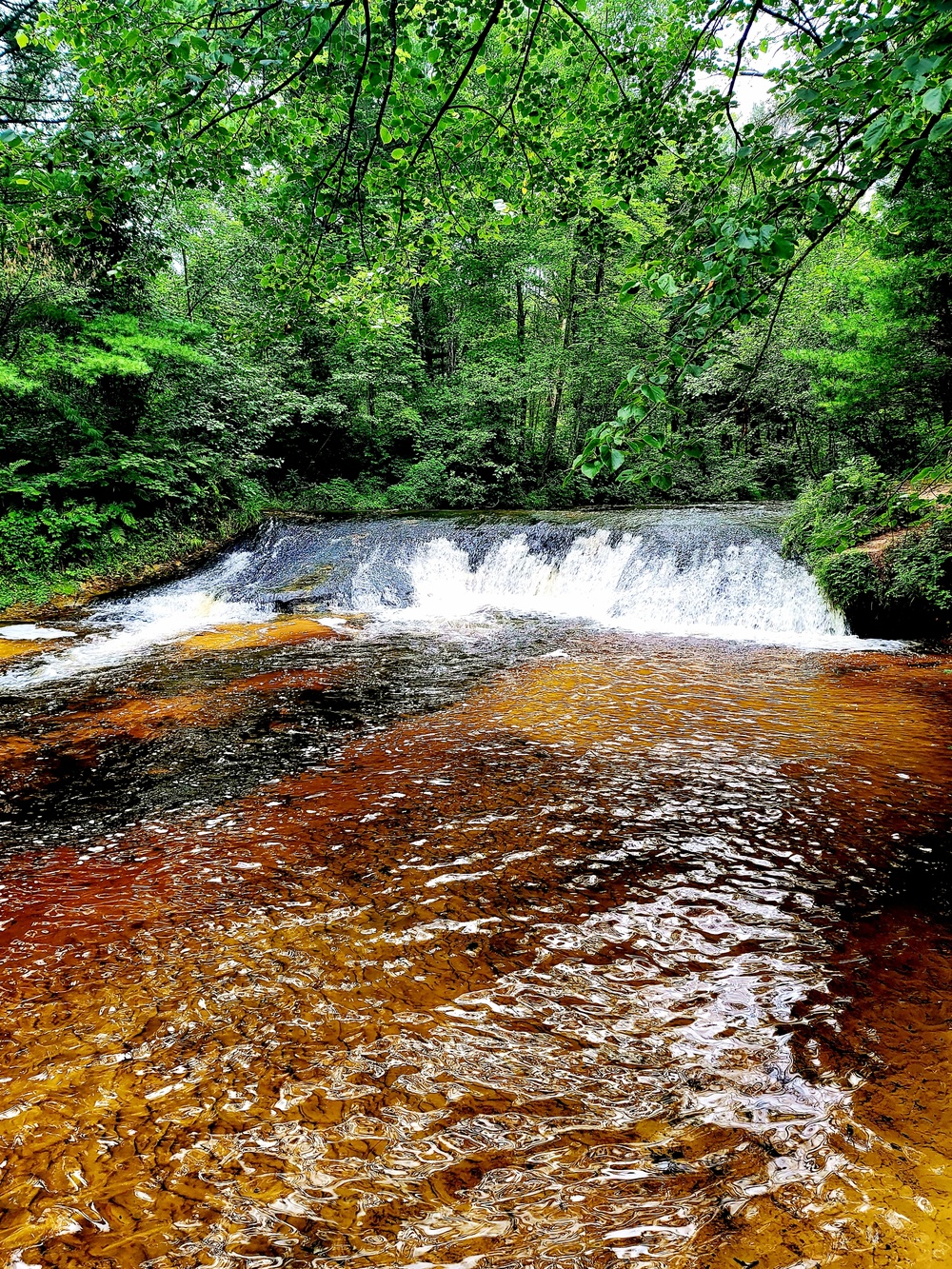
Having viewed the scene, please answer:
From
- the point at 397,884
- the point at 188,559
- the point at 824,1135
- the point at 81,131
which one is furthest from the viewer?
the point at 188,559

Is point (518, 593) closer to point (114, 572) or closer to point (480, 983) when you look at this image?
point (114, 572)

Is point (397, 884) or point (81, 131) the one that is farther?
point (397, 884)

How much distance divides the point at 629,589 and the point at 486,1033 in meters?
9.82

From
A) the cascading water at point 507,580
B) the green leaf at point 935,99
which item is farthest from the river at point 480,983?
the cascading water at point 507,580

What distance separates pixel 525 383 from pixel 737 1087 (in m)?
18.8

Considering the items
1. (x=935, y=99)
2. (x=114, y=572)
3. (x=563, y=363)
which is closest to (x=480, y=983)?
(x=935, y=99)

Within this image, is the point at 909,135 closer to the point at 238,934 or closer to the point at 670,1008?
the point at 670,1008

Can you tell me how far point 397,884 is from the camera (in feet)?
9.42

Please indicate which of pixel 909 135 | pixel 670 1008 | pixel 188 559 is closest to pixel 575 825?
pixel 670 1008

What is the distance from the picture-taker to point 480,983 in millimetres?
2236

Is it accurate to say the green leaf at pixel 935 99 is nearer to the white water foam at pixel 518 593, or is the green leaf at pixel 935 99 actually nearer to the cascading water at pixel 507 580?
the white water foam at pixel 518 593

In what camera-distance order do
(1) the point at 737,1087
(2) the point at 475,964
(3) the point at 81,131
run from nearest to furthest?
(1) the point at 737,1087
(2) the point at 475,964
(3) the point at 81,131

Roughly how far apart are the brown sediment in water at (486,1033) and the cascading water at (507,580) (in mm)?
5901

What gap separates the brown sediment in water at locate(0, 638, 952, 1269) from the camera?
4.69 feet
